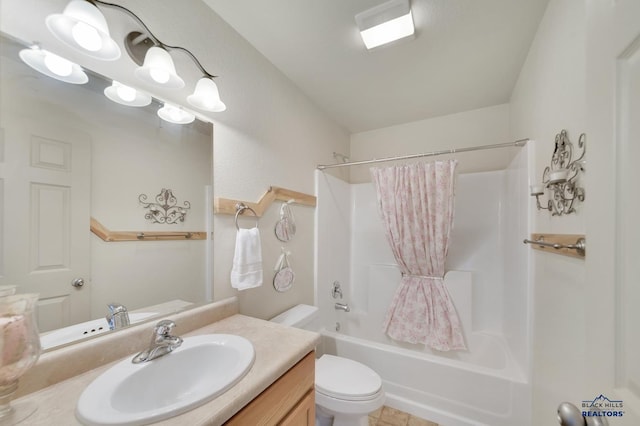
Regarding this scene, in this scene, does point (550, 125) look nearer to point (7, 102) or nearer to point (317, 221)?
point (317, 221)

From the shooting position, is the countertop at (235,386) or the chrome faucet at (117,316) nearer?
the countertop at (235,386)

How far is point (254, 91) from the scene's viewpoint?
150 cm

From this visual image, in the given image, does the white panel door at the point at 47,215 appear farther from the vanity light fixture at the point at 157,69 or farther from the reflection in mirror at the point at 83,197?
the vanity light fixture at the point at 157,69

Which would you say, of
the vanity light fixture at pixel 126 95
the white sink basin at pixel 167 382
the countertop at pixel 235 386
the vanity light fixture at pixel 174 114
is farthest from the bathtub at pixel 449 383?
the vanity light fixture at pixel 126 95

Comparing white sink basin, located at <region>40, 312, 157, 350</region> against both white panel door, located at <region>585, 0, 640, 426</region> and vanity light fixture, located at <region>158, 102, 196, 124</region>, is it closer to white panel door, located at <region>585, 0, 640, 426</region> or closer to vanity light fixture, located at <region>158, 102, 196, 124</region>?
vanity light fixture, located at <region>158, 102, 196, 124</region>

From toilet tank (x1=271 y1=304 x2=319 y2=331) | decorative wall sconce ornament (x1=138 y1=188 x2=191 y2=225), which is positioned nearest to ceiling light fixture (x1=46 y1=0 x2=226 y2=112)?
decorative wall sconce ornament (x1=138 y1=188 x2=191 y2=225)

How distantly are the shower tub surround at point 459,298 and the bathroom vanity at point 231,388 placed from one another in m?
1.01

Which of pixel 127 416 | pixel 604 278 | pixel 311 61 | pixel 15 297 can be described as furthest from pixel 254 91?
pixel 604 278

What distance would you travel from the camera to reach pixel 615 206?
0.46 metres

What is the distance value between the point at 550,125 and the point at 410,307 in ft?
5.24

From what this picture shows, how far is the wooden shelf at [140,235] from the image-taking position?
0.84 m

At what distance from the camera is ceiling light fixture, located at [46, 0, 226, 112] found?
0.73 m

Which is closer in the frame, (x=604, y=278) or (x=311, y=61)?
(x=604, y=278)

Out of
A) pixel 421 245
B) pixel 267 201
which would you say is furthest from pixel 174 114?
pixel 421 245
